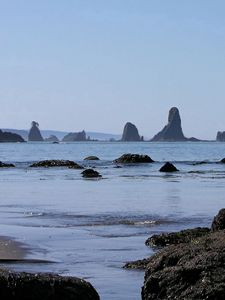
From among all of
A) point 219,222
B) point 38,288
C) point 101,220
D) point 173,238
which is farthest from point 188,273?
point 101,220

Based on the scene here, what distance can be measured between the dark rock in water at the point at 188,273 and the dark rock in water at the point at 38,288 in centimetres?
127

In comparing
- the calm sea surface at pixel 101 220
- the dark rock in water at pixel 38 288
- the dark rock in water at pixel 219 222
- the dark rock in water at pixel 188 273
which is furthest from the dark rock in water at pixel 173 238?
the dark rock in water at pixel 38 288

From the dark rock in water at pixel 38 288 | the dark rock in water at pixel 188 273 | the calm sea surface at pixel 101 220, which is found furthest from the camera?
the calm sea surface at pixel 101 220

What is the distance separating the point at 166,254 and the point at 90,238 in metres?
7.91

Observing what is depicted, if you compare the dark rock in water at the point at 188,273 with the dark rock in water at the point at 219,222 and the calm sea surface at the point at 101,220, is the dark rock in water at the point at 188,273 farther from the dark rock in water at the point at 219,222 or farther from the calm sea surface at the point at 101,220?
the dark rock in water at the point at 219,222

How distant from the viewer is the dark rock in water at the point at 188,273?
9.89 metres

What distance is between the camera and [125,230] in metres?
20.7

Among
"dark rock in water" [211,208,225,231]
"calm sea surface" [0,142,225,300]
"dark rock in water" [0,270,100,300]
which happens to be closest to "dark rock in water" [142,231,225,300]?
"calm sea surface" [0,142,225,300]

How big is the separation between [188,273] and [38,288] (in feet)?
6.61

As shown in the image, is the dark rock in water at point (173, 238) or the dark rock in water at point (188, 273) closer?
the dark rock in water at point (188, 273)

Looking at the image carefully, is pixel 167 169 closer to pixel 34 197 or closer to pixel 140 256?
pixel 34 197

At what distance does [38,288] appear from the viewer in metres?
9.31

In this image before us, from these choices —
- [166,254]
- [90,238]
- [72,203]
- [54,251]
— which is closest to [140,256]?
[54,251]

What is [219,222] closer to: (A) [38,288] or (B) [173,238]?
(B) [173,238]
